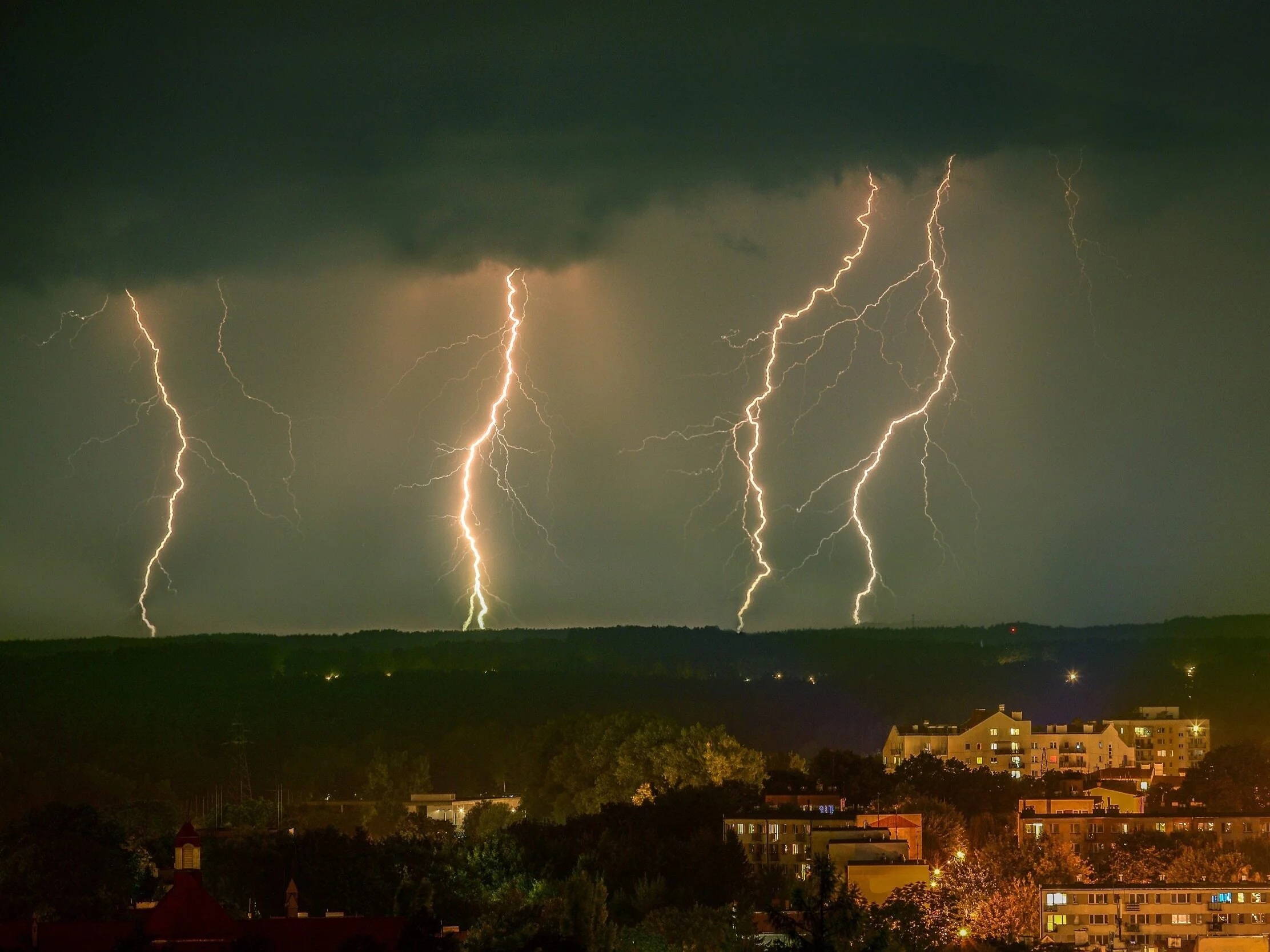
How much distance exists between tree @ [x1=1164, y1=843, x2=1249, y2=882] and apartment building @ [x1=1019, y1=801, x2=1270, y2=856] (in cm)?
578

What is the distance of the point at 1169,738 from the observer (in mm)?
120062

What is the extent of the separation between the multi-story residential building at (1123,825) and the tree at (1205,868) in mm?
5598

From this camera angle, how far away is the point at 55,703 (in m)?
125

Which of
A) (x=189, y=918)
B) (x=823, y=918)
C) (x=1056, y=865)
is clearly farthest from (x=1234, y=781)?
(x=823, y=918)

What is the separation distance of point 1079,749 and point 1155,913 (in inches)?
1907

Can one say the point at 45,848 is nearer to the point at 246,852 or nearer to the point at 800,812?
the point at 246,852

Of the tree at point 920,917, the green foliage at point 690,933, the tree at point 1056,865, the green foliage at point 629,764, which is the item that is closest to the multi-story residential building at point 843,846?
the tree at point 920,917

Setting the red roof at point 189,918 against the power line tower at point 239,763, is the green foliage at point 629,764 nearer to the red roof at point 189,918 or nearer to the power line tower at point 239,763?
the power line tower at point 239,763

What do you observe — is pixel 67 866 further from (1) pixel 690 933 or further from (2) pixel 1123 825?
(2) pixel 1123 825

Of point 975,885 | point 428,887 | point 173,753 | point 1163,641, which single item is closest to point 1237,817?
point 975,885

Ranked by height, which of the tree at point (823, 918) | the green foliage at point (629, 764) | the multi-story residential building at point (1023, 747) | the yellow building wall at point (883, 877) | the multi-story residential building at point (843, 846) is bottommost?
the tree at point (823, 918)

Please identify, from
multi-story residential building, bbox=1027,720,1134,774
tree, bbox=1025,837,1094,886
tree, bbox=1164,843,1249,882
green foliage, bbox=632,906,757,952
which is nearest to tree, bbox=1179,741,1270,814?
tree, bbox=1164,843,1249,882

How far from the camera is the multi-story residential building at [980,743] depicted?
107062 mm

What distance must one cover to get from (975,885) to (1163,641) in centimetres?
11042
